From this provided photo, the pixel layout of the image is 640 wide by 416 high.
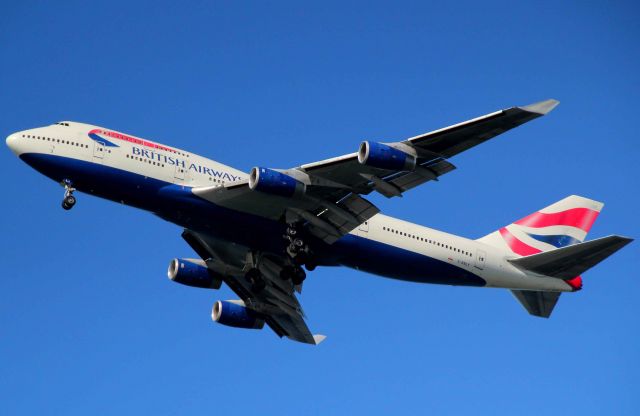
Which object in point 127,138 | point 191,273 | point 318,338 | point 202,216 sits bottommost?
point 318,338

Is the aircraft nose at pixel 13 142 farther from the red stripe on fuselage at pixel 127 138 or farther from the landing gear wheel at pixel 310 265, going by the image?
the landing gear wheel at pixel 310 265

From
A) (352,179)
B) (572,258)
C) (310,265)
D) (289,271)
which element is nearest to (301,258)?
(310,265)

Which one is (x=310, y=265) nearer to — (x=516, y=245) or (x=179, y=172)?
(x=179, y=172)

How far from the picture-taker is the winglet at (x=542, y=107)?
3434cm

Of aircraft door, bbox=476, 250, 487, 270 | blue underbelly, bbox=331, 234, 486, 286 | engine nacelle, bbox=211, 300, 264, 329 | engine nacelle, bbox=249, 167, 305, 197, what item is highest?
engine nacelle, bbox=249, 167, 305, 197

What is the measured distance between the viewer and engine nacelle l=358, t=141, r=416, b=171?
122ft

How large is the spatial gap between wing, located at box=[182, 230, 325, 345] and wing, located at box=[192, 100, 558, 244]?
500 centimetres

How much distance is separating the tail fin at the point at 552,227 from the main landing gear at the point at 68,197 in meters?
20.5

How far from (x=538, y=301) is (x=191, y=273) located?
1738 centimetres

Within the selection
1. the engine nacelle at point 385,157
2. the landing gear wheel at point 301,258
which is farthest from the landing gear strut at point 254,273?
the engine nacelle at point 385,157

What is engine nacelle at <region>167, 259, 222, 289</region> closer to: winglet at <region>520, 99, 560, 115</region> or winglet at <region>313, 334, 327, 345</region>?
winglet at <region>313, 334, 327, 345</region>

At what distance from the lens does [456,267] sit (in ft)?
148

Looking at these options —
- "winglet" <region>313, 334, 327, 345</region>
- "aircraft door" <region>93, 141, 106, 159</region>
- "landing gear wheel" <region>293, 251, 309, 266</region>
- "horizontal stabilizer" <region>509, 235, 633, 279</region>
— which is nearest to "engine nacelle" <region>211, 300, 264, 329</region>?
"winglet" <region>313, 334, 327, 345</region>

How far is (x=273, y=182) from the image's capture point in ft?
128
